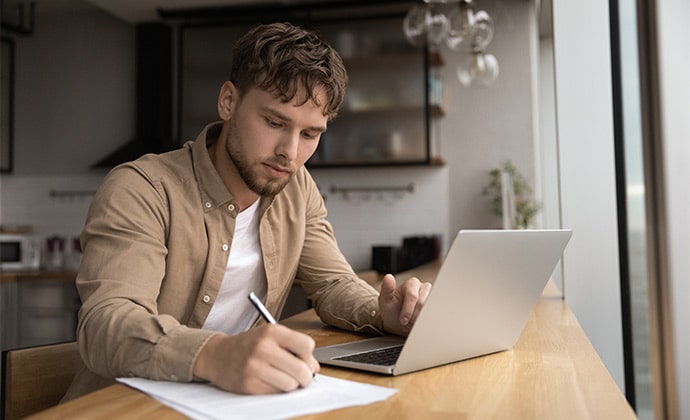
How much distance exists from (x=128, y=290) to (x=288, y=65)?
20.8 inches

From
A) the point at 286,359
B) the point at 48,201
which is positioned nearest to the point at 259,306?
the point at 286,359

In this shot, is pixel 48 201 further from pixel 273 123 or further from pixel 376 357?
pixel 376 357

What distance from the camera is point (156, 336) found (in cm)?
98

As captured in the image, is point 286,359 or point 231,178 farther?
point 231,178

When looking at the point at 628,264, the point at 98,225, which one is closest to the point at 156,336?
the point at 98,225

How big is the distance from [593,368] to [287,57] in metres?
0.79

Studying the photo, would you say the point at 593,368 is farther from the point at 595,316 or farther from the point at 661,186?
the point at 595,316

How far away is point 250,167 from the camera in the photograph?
141 centimetres

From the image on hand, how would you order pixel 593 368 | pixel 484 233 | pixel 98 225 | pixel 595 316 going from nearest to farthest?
pixel 484 233
pixel 593 368
pixel 98 225
pixel 595 316

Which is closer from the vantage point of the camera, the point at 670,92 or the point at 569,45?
the point at 670,92

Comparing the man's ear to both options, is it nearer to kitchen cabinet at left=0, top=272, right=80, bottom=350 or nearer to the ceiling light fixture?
the ceiling light fixture

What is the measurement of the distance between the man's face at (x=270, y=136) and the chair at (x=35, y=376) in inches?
20.1

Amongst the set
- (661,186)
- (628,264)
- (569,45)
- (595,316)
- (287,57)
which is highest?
(569,45)

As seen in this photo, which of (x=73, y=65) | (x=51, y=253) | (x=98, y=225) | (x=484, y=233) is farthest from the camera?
(x=73, y=65)
